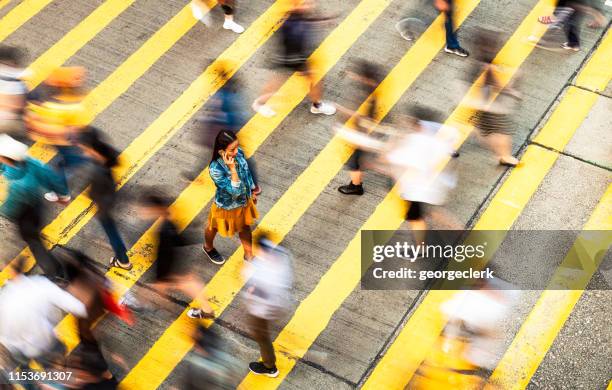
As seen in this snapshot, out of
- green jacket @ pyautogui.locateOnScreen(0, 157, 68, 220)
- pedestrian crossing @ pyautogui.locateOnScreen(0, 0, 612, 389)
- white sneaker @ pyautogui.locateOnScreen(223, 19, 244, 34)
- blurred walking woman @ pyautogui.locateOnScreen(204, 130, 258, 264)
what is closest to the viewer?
blurred walking woman @ pyautogui.locateOnScreen(204, 130, 258, 264)

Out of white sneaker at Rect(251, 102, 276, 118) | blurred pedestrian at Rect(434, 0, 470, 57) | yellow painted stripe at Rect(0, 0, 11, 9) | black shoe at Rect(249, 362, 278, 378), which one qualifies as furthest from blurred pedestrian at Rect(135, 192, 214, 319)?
yellow painted stripe at Rect(0, 0, 11, 9)

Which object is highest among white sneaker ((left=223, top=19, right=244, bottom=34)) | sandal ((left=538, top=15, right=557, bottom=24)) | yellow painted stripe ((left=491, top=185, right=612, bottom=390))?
white sneaker ((left=223, top=19, right=244, bottom=34))

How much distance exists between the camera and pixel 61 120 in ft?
32.2

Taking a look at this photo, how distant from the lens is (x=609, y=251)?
1005cm

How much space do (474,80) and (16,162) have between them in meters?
6.07

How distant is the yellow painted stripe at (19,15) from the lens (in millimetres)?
12680

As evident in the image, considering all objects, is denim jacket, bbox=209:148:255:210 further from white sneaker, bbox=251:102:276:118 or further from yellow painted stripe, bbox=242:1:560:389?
white sneaker, bbox=251:102:276:118

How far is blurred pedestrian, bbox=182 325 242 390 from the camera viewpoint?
8.75 metres

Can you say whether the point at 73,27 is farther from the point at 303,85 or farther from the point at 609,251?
the point at 609,251

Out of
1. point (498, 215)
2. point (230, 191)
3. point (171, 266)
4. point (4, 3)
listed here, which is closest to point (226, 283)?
point (171, 266)

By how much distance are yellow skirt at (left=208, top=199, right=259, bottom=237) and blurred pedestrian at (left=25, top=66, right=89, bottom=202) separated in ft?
5.39

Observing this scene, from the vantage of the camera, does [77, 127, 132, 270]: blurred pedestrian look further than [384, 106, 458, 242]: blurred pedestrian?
No

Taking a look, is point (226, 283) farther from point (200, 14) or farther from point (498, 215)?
point (200, 14)

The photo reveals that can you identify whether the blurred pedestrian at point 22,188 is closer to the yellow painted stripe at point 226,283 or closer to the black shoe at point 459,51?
the yellow painted stripe at point 226,283
